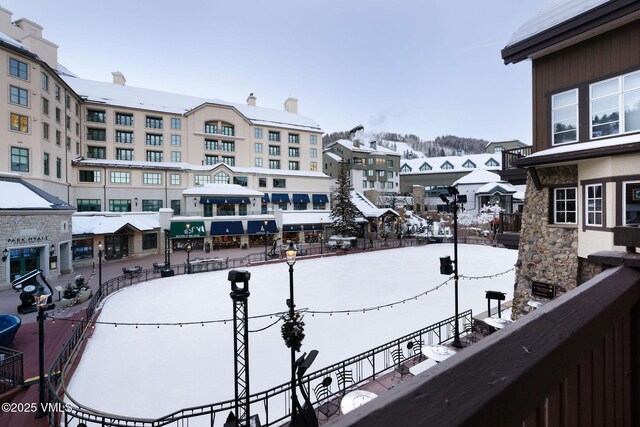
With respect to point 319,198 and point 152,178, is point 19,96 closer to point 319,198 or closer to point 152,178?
point 152,178

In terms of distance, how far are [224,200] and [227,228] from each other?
3892mm

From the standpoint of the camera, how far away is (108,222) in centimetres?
3212

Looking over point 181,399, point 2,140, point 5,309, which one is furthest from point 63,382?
point 2,140

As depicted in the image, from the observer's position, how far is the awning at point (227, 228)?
37062 mm

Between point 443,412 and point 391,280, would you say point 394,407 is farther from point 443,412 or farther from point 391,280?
point 391,280

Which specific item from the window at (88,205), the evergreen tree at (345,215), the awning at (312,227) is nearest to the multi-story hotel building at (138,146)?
the window at (88,205)

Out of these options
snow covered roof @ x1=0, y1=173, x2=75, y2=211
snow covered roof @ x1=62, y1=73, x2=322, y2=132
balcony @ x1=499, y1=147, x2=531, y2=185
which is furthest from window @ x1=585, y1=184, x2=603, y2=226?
snow covered roof @ x1=62, y1=73, x2=322, y2=132

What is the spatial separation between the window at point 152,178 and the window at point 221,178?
681cm

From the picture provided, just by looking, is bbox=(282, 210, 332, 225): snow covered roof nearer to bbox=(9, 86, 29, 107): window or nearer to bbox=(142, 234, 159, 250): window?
bbox=(142, 234, 159, 250): window

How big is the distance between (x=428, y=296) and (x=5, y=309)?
23.8 metres

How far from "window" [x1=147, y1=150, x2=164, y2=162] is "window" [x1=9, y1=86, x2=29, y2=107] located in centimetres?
1496

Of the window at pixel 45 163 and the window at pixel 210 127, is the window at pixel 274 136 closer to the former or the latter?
the window at pixel 210 127

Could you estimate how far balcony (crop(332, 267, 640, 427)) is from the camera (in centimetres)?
83

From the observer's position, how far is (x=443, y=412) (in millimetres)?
826
